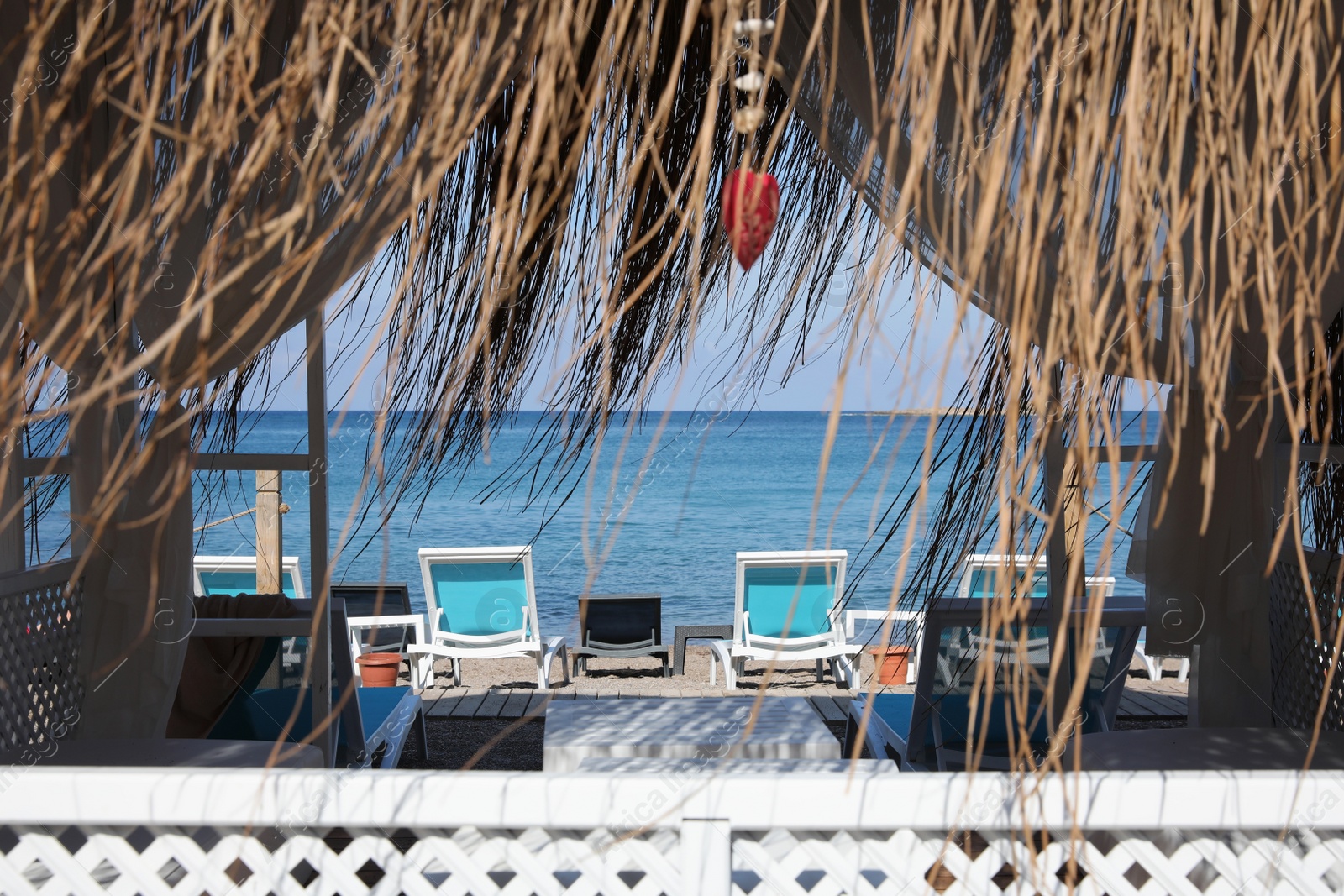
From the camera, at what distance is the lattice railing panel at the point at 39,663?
2.60 metres

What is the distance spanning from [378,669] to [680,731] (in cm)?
291

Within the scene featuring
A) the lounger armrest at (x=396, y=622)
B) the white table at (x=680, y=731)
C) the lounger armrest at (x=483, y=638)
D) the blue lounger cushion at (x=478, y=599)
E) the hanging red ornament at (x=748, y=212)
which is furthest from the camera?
the blue lounger cushion at (x=478, y=599)

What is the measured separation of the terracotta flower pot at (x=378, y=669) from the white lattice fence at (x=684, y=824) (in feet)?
13.8

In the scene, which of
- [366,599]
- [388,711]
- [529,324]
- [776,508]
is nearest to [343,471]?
[776,508]

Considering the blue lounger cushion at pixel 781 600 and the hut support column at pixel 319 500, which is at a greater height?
the hut support column at pixel 319 500

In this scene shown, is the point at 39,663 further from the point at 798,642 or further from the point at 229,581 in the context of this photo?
the point at 798,642

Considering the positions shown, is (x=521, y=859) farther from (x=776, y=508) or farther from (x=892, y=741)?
(x=776, y=508)

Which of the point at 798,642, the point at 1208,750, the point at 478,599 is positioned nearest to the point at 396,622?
the point at 478,599

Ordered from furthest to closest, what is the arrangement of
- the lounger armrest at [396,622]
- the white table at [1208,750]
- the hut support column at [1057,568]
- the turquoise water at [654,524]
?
the turquoise water at [654,524]
the lounger armrest at [396,622]
the white table at [1208,750]
the hut support column at [1057,568]

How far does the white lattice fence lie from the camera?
143cm

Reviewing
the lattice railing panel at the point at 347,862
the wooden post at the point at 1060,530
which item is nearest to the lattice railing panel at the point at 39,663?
the lattice railing panel at the point at 347,862

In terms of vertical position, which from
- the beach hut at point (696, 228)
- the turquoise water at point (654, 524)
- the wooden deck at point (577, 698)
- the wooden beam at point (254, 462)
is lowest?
the turquoise water at point (654, 524)

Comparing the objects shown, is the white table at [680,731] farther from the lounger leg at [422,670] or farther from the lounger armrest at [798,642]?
the lounger armrest at [798,642]

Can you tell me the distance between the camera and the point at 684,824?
4.76ft
